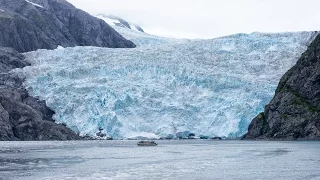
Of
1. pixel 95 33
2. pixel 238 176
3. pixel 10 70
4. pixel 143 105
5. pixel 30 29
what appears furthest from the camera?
pixel 95 33

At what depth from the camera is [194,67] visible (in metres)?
107

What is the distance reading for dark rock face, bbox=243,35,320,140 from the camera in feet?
295

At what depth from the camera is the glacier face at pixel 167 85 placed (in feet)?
327

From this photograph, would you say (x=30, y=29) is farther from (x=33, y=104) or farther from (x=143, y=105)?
(x=143, y=105)

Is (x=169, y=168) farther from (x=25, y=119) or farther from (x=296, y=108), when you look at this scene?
(x=25, y=119)

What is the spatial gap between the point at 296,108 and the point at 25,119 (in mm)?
47517

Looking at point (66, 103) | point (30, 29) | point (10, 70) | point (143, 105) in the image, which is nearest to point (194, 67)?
point (143, 105)

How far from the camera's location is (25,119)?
319 feet

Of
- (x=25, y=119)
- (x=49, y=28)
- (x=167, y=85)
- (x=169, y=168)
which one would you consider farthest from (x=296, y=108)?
(x=49, y=28)

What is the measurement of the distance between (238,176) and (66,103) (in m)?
68.5

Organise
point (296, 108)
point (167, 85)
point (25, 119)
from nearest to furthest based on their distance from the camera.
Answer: point (296, 108)
point (25, 119)
point (167, 85)

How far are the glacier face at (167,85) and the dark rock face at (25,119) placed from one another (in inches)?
74.2

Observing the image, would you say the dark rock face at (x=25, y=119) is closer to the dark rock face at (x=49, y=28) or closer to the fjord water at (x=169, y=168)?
the dark rock face at (x=49, y=28)

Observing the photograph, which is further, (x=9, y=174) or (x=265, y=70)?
(x=265, y=70)
